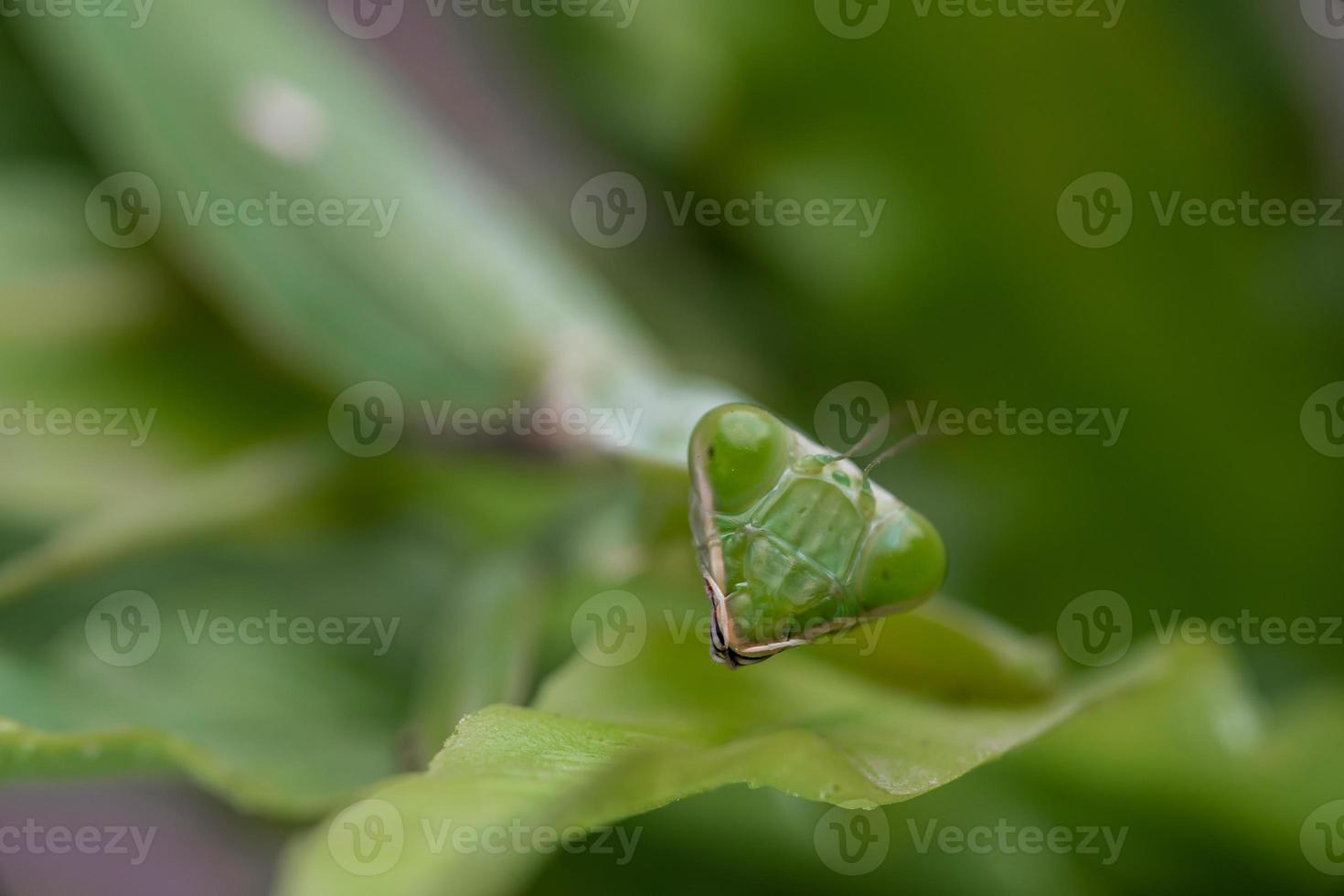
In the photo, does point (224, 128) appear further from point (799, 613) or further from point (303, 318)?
point (799, 613)

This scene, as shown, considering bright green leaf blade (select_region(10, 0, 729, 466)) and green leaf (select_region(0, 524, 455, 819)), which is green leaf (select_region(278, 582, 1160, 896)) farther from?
bright green leaf blade (select_region(10, 0, 729, 466))

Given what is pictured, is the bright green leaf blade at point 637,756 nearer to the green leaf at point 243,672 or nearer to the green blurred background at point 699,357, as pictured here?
the green leaf at point 243,672

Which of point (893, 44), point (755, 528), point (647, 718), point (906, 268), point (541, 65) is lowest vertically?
point (647, 718)

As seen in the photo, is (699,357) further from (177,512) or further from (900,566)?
(900,566)

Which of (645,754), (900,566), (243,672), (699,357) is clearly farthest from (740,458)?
(699,357)

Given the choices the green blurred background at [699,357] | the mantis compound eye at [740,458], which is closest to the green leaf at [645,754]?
the mantis compound eye at [740,458]

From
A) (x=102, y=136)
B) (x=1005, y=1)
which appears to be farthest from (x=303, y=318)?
(x=1005, y=1)

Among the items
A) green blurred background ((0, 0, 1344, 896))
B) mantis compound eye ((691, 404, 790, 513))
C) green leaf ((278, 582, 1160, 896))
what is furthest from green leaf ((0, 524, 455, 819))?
mantis compound eye ((691, 404, 790, 513))
